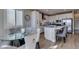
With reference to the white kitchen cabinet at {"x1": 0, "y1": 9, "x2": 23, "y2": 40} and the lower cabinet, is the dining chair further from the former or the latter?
the white kitchen cabinet at {"x1": 0, "y1": 9, "x2": 23, "y2": 40}

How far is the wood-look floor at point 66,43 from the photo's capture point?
2428 mm

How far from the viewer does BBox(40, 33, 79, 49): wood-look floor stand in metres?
2.43

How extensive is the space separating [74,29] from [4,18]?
1.29 metres

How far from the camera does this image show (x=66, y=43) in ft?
8.02

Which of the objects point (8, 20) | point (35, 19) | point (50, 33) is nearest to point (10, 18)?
point (8, 20)

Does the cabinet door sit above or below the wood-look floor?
above

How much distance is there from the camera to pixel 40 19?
248 cm

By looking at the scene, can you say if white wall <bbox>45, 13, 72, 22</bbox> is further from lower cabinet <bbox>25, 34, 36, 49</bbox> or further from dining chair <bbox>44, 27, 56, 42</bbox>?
lower cabinet <bbox>25, 34, 36, 49</bbox>

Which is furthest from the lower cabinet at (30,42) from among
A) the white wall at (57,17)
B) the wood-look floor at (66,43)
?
the white wall at (57,17)

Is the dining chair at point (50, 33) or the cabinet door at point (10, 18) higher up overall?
the cabinet door at point (10, 18)

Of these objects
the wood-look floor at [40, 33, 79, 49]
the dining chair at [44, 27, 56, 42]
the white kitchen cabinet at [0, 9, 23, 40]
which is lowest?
the wood-look floor at [40, 33, 79, 49]

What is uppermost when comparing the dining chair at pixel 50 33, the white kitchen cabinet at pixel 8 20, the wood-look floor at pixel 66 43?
the white kitchen cabinet at pixel 8 20

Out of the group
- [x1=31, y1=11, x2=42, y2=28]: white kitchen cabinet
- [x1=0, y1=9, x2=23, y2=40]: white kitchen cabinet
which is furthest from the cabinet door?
[x1=31, y1=11, x2=42, y2=28]: white kitchen cabinet

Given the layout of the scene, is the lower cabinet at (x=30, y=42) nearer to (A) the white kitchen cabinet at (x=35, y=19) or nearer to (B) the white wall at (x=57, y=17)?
(A) the white kitchen cabinet at (x=35, y=19)
